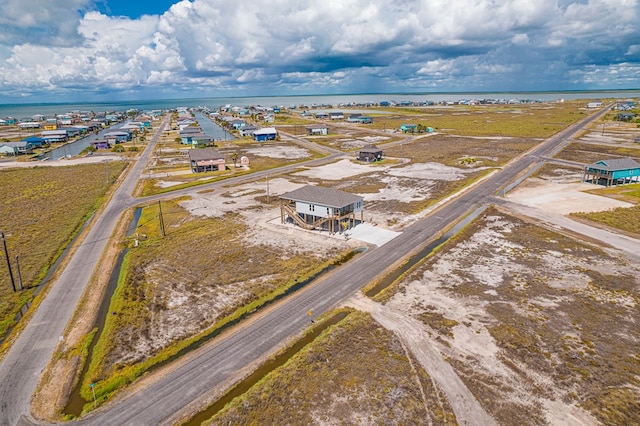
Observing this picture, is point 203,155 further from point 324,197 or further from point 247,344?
point 247,344

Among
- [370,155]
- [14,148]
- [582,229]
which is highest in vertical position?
[14,148]

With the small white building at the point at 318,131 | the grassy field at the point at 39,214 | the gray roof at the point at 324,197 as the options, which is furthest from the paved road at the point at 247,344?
the small white building at the point at 318,131

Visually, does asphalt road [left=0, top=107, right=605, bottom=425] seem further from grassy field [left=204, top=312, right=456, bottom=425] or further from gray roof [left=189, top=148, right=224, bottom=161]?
gray roof [left=189, top=148, right=224, bottom=161]

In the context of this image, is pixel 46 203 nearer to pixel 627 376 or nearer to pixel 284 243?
pixel 284 243

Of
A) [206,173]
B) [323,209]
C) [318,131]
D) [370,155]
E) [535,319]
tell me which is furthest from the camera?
[318,131]

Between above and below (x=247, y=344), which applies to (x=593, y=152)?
above

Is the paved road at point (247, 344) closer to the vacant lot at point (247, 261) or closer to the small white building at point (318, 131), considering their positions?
the vacant lot at point (247, 261)

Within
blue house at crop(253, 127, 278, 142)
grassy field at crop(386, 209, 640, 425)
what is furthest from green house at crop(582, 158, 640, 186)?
blue house at crop(253, 127, 278, 142)

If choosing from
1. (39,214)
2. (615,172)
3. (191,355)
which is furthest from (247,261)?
(615,172)
